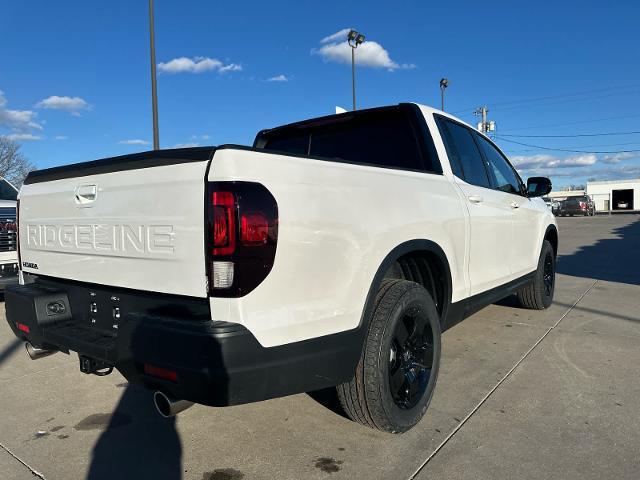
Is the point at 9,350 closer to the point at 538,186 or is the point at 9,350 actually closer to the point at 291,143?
the point at 291,143

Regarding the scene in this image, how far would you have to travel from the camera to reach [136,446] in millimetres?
2771

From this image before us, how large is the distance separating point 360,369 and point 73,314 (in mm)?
1632

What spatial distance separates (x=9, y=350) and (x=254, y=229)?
12.8 ft

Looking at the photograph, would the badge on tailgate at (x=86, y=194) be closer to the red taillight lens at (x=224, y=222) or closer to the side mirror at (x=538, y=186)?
the red taillight lens at (x=224, y=222)

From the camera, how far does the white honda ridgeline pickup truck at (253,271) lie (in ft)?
6.54

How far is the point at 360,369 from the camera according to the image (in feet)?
8.36

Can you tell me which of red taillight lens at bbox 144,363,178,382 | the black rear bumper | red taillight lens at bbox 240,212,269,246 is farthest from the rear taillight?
red taillight lens at bbox 144,363,178,382

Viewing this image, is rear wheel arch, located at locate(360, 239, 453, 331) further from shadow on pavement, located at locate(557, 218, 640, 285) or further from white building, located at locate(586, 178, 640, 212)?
white building, located at locate(586, 178, 640, 212)

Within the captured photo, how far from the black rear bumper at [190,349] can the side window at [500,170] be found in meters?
2.76

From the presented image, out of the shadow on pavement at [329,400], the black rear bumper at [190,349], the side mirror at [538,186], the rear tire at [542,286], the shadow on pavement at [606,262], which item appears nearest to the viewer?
the black rear bumper at [190,349]

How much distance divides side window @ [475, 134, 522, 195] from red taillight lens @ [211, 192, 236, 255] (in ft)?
10.2

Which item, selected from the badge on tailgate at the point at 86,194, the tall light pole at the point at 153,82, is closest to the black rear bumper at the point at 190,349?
the badge on tailgate at the point at 86,194

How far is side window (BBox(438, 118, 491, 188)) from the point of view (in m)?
3.74

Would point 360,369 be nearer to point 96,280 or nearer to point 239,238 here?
point 239,238
